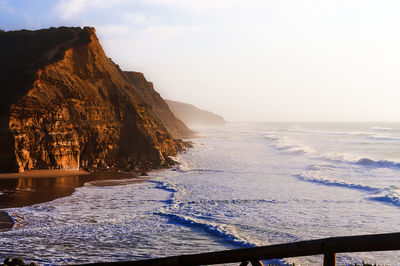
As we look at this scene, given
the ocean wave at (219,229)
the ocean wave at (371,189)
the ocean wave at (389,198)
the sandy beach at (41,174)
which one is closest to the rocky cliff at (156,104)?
the sandy beach at (41,174)

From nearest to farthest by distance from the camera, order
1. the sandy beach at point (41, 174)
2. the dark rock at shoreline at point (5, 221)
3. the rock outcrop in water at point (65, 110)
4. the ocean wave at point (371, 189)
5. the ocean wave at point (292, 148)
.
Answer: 1. the dark rock at shoreline at point (5, 221)
2. the ocean wave at point (371, 189)
3. the sandy beach at point (41, 174)
4. the rock outcrop in water at point (65, 110)
5. the ocean wave at point (292, 148)

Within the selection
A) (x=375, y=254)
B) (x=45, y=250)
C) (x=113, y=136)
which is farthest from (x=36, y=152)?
(x=375, y=254)

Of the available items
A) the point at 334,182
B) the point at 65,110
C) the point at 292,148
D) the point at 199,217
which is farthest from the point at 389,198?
the point at 292,148

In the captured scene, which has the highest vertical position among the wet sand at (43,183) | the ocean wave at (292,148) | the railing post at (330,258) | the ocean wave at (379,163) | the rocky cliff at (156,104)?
the rocky cliff at (156,104)

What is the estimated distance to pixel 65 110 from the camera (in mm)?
25500

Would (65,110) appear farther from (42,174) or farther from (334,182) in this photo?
(334,182)

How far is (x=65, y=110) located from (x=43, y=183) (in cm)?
695

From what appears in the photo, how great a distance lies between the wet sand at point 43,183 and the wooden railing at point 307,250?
955 centimetres

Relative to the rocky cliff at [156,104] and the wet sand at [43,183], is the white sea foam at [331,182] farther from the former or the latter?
the rocky cliff at [156,104]

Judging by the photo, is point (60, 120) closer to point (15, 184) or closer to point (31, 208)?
point (15, 184)

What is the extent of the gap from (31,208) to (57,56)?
15250 millimetres

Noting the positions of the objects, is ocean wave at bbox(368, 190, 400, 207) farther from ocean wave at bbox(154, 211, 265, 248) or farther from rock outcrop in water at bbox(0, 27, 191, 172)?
rock outcrop in water at bbox(0, 27, 191, 172)

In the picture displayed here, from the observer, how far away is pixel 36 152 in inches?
918

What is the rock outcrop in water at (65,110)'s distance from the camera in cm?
2266
